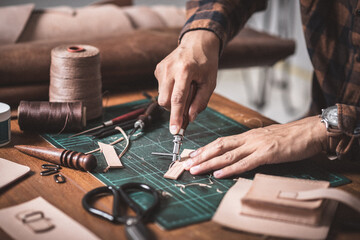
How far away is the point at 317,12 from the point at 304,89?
3.68 m

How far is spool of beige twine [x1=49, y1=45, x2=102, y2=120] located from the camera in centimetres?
149

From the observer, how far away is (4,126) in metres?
1.33

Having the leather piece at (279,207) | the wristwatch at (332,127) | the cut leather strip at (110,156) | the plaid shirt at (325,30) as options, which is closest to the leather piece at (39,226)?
the cut leather strip at (110,156)

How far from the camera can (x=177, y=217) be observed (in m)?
0.99

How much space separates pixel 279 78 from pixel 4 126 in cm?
466

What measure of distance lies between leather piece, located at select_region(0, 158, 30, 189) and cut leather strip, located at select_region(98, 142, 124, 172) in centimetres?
22

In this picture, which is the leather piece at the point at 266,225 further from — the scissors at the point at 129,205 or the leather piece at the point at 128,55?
the leather piece at the point at 128,55

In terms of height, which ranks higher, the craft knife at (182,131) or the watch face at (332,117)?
the watch face at (332,117)

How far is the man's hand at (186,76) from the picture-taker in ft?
4.25

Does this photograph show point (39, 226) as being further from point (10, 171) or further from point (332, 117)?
point (332, 117)

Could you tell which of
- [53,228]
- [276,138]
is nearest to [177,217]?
[53,228]

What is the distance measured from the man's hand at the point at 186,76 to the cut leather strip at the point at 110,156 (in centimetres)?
18

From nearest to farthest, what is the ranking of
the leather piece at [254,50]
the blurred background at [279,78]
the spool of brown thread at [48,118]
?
the spool of brown thread at [48,118]
the leather piece at [254,50]
the blurred background at [279,78]

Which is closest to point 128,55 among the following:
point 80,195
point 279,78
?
point 80,195
